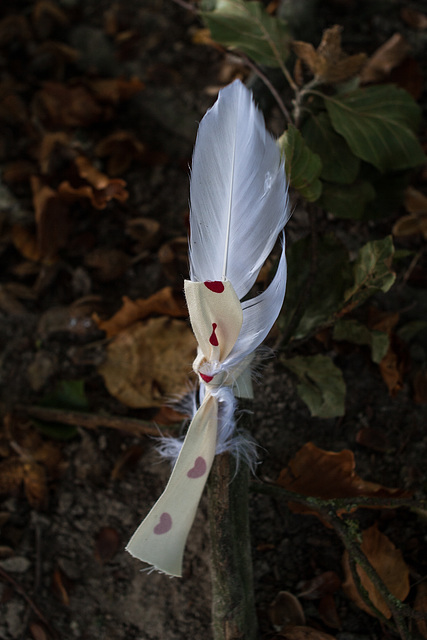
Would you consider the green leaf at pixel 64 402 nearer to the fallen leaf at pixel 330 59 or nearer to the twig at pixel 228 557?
the twig at pixel 228 557

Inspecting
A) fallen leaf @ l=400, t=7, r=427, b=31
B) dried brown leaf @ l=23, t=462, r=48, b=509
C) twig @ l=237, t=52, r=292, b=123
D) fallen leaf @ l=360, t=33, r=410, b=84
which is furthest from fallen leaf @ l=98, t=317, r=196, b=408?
fallen leaf @ l=400, t=7, r=427, b=31

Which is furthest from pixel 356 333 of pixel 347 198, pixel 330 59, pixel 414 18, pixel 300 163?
pixel 414 18

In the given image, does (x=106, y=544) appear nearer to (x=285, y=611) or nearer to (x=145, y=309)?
(x=285, y=611)

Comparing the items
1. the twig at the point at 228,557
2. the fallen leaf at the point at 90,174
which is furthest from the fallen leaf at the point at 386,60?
the twig at the point at 228,557

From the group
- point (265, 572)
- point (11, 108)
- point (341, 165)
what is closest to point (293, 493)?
point (265, 572)

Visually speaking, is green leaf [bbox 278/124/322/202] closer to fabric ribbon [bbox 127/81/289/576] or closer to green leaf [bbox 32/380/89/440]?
fabric ribbon [bbox 127/81/289/576]
